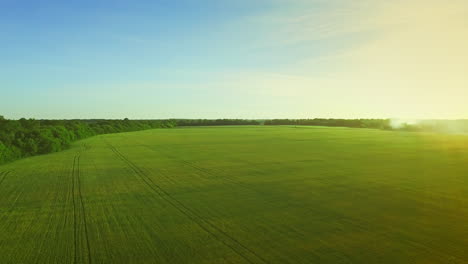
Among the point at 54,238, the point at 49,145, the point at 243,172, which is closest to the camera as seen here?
the point at 54,238

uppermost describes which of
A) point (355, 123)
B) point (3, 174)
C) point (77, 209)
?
point (355, 123)

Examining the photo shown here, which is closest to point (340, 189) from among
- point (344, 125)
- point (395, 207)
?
point (395, 207)

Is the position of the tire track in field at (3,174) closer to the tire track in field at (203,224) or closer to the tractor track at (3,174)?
the tractor track at (3,174)

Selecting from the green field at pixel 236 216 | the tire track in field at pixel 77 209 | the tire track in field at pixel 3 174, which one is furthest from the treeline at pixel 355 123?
the tire track in field at pixel 3 174

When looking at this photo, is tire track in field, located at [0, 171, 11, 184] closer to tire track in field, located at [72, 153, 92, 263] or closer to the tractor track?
the tractor track

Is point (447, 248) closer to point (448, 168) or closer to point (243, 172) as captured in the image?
point (243, 172)

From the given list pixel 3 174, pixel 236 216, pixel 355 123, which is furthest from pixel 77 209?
pixel 355 123

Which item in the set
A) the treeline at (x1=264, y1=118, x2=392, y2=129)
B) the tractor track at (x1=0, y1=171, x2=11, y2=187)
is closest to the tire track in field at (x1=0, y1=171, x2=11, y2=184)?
the tractor track at (x1=0, y1=171, x2=11, y2=187)

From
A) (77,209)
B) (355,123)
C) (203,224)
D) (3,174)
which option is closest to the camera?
(203,224)

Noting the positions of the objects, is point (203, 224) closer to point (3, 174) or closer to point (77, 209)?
point (77, 209)
